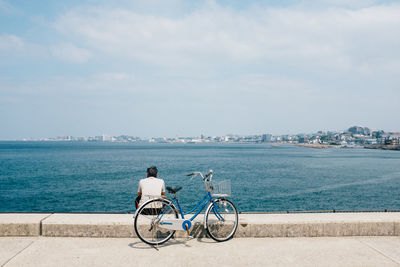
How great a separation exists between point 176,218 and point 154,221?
392 millimetres

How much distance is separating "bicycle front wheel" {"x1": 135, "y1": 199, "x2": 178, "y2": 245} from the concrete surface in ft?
0.49

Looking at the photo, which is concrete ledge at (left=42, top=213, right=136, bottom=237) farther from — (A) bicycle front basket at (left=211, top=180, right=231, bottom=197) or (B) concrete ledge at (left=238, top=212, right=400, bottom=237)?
(B) concrete ledge at (left=238, top=212, right=400, bottom=237)

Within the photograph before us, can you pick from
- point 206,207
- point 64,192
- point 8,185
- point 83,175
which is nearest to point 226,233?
point 206,207

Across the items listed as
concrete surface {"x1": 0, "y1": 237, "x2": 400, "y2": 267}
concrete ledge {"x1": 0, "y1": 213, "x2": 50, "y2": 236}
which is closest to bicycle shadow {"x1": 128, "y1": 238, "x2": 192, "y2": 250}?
concrete surface {"x1": 0, "y1": 237, "x2": 400, "y2": 267}

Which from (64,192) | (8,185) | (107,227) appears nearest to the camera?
(107,227)

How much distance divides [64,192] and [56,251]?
38.9m

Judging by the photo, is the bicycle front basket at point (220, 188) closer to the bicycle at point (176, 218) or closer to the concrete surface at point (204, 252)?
the bicycle at point (176, 218)

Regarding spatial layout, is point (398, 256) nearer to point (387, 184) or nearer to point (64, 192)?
point (64, 192)

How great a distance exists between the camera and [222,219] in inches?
252

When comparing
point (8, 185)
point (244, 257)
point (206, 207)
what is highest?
point (206, 207)

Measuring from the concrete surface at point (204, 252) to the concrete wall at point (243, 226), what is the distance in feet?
0.42

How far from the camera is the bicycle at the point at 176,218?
6082 mm

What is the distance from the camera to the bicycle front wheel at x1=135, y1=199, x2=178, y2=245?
6.07 m

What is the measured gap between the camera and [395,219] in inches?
258
